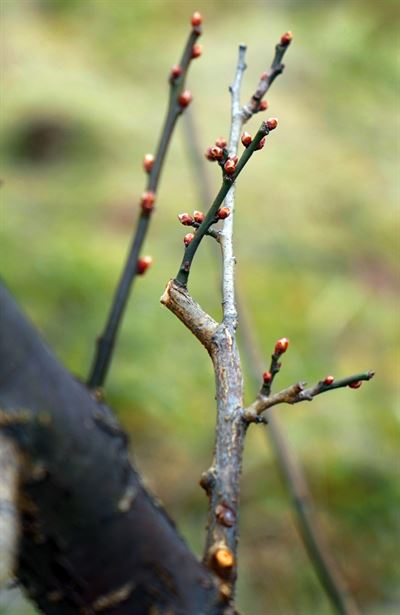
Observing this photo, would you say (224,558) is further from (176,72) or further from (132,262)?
(176,72)

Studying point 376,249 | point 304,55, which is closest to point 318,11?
point 304,55

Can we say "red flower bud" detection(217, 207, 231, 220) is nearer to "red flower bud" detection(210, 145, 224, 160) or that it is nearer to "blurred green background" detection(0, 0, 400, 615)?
"red flower bud" detection(210, 145, 224, 160)

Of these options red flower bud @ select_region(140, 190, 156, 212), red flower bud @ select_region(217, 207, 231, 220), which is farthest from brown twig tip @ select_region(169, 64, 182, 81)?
red flower bud @ select_region(217, 207, 231, 220)

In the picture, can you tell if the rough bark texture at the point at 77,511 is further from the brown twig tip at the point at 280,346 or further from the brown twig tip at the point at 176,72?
the brown twig tip at the point at 176,72

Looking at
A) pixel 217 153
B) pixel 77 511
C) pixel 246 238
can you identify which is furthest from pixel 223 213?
pixel 246 238

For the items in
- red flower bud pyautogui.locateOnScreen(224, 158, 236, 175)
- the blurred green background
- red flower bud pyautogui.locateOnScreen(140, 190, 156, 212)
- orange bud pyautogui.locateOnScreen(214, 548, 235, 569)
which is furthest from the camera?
the blurred green background

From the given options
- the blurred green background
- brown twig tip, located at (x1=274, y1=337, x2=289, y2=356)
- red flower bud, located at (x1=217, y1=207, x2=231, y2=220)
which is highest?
the blurred green background
